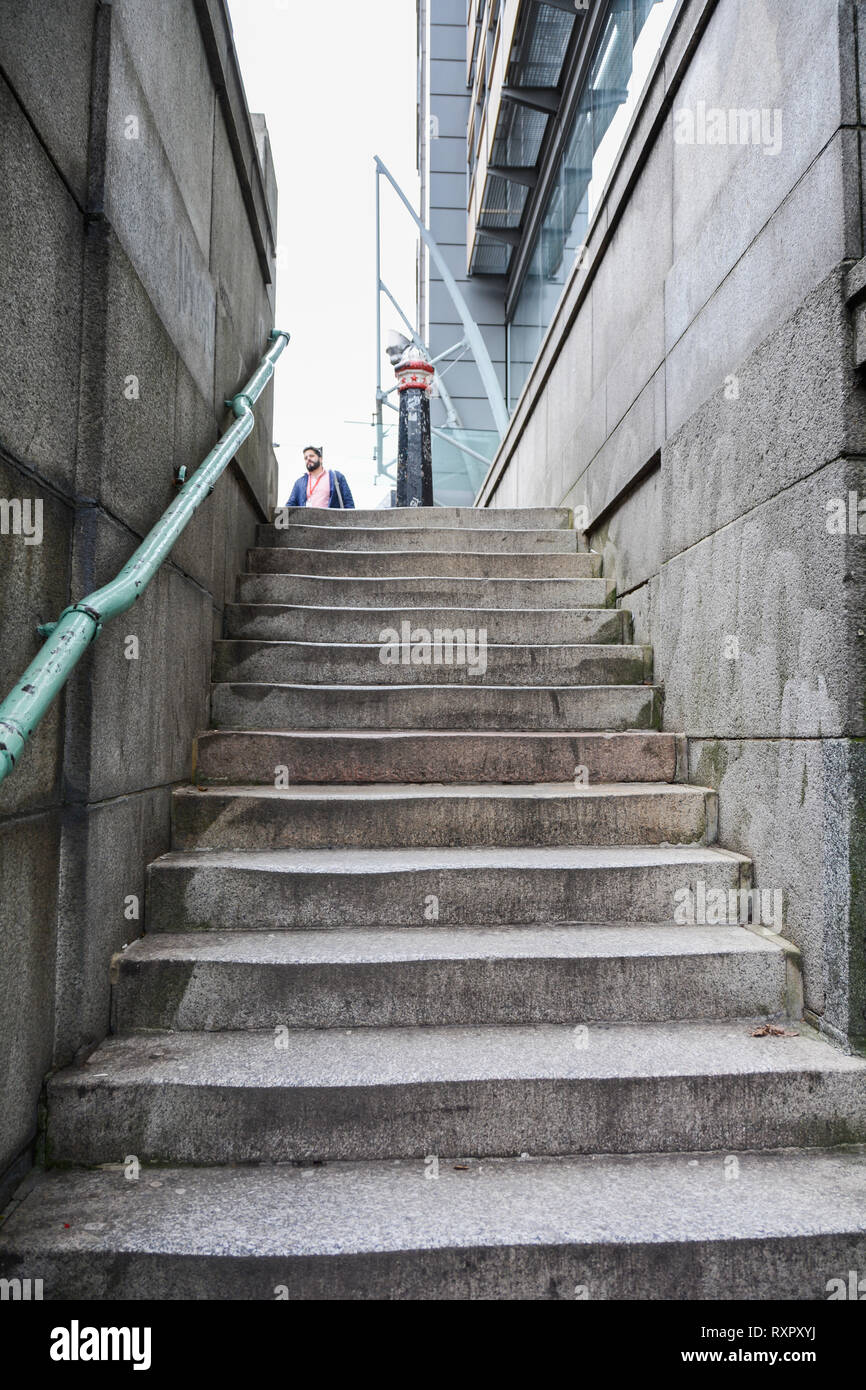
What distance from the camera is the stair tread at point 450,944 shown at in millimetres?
2730

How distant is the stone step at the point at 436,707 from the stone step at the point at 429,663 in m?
0.13

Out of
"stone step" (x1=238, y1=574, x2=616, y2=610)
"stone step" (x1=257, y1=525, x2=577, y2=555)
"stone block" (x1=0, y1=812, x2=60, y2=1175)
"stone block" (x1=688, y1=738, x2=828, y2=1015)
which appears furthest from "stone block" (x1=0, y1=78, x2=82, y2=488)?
"stone step" (x1=257, y1=525, x2=577, y2=555)

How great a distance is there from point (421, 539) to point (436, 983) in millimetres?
3546

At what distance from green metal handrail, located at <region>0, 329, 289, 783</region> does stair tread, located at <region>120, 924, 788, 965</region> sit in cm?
104

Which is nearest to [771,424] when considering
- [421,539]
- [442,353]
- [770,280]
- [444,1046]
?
[770,280]

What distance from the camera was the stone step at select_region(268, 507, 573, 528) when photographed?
6148 mm

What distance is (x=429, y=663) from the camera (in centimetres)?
439

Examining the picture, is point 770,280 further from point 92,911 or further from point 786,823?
point 92,911

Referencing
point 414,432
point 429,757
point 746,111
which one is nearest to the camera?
point 746,111

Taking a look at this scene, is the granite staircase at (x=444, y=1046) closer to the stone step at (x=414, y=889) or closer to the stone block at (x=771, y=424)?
the stone step at (x=414, y=889)

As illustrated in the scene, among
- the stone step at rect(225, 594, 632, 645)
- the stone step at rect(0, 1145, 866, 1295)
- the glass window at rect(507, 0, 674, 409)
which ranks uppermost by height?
the glass window at rect(507, 0, 674, 409)

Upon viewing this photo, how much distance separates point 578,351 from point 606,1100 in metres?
5.34

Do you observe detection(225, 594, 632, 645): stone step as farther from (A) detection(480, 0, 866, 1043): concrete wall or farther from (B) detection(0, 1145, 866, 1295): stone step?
(B) detection(0, 1145, 866, 1295): stone step
